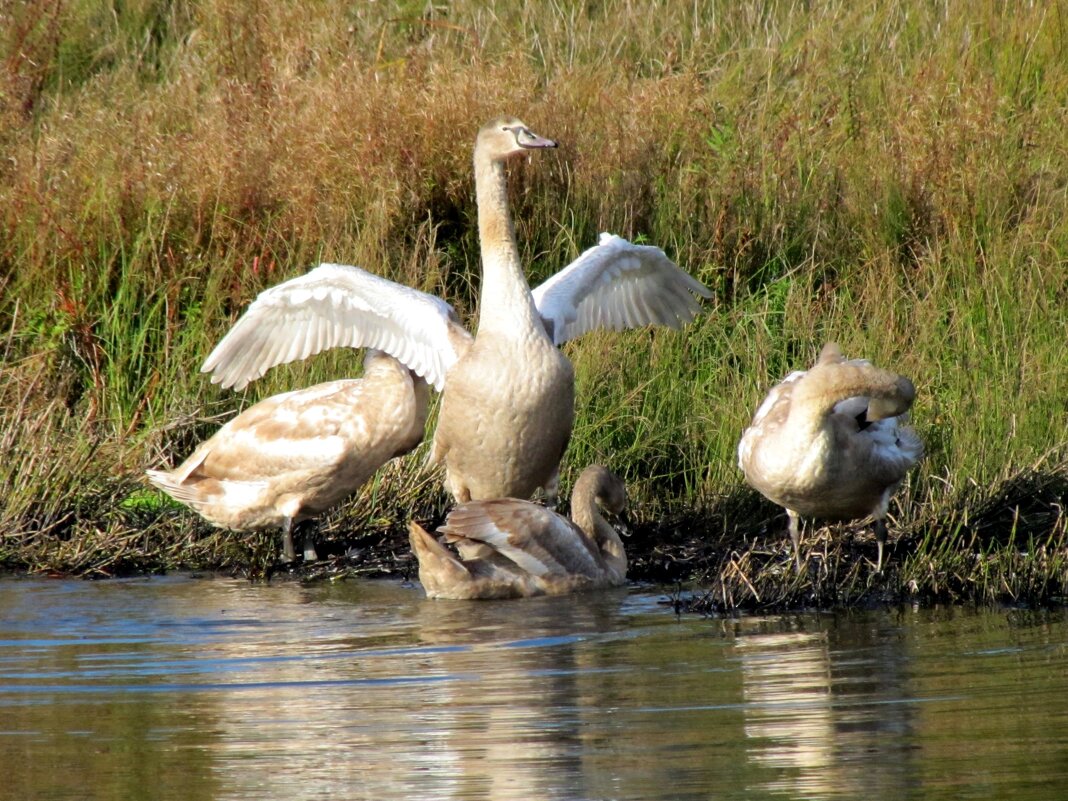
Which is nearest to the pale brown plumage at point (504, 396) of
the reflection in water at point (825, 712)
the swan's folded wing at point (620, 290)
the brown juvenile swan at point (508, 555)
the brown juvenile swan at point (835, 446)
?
the brown juvenile swan at point (508, 555)

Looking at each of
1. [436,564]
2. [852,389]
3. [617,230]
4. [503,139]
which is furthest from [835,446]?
[617,230]

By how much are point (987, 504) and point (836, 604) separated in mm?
1047

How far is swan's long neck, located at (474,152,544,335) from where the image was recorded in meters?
7.99

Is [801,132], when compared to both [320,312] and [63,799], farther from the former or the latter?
[63,799]

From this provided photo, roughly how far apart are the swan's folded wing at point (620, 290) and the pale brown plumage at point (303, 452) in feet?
2.81

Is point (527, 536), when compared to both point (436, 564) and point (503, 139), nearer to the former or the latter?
point (436, 564)

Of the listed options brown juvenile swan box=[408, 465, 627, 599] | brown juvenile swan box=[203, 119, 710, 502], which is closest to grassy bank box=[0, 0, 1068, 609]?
brown juvenile swan box=[203, 119, 710, 502]

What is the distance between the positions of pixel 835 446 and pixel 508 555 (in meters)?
1.38

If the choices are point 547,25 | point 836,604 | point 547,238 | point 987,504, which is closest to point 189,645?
point 836,604

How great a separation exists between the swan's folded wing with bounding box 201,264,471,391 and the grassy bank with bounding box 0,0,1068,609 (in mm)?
556

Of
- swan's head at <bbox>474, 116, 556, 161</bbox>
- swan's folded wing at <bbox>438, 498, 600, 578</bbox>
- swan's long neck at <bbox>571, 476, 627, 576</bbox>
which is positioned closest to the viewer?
swan's folded wing at <bbox>438, 498, 600, 578</bbox>

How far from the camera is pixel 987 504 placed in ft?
24.6

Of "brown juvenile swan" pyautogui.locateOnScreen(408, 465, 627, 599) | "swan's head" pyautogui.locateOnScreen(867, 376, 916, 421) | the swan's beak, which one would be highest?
the swan's beak

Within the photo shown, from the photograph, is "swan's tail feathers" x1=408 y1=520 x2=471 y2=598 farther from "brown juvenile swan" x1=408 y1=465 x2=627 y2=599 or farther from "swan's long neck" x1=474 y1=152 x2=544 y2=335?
"swan's long neck" x1=474 y1=152 x2=544 y2=335
